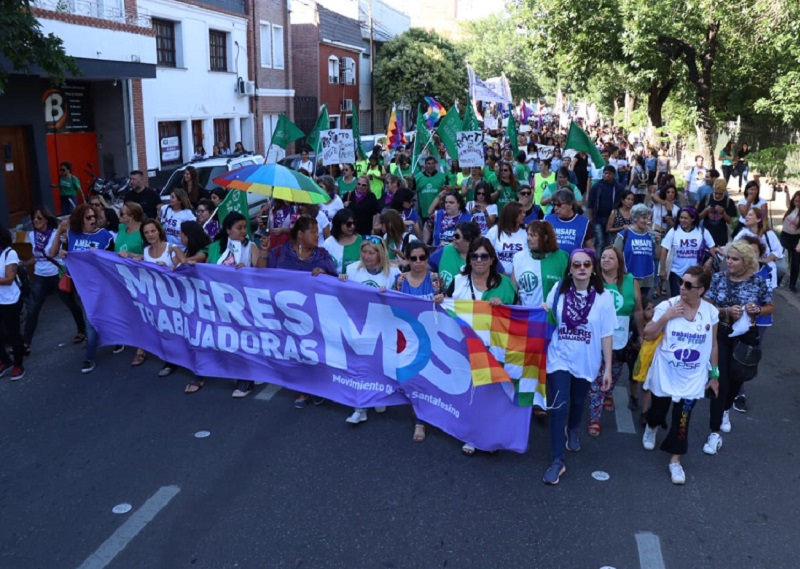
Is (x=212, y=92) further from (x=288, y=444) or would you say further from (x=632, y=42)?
(x=288, y=444)

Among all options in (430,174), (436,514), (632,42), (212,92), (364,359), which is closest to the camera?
(436,514)

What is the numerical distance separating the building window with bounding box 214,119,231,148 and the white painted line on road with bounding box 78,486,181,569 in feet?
74.4

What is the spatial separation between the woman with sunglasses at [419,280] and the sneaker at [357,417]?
1.49 feet

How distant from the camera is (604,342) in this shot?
17.3 feet

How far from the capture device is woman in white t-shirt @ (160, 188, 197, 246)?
→ 902 centimetres

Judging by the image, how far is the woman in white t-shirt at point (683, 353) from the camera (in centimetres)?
524

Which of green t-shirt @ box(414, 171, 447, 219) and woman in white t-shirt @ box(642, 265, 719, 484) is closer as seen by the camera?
woman in white t-shirt @ box(642, 265, 719, 484)

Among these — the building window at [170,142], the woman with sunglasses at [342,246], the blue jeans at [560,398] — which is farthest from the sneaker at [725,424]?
the building window at [170,142]

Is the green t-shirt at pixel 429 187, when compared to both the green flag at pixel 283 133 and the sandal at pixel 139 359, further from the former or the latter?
the sandal at pixel 139 359

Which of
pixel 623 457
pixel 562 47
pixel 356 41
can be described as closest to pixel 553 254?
pixel 623 457

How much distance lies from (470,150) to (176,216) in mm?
5861

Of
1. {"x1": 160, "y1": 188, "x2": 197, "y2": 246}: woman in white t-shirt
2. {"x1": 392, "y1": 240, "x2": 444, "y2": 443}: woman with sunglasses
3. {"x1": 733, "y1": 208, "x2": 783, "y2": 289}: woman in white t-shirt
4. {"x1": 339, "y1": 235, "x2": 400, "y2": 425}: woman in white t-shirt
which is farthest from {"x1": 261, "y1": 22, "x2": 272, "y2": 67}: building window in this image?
{"x1": 392, "y1": 240, "x2": 444, "y2": 443}: woman with sunglasses

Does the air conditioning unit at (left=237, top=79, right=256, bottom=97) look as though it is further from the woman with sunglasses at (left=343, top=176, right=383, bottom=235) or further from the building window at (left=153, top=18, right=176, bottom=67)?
the woman with sunglasses at (left=343, top=176, right=383, bottom=235)

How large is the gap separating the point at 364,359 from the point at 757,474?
311 cm
